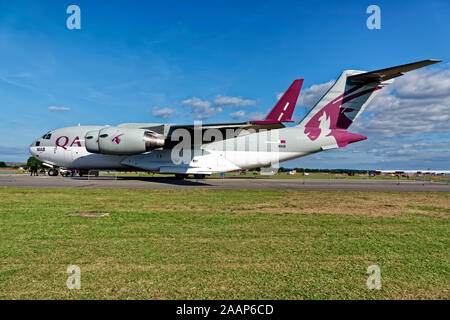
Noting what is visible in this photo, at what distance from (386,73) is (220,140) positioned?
1282cm

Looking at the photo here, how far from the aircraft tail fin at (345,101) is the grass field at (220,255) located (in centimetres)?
1598

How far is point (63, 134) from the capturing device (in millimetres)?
23984

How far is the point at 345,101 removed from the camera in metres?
21.7

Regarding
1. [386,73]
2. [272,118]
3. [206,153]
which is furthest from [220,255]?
[386,73]

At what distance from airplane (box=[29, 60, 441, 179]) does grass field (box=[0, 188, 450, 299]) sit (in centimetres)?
1290

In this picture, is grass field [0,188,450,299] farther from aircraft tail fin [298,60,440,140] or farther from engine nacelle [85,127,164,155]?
aircraft tail fin [298,60,440,140]

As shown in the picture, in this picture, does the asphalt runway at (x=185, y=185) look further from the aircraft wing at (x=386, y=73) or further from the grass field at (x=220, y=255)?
the grass field at (x=220, y=255)

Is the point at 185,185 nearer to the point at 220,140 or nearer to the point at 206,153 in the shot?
the point at 206,153

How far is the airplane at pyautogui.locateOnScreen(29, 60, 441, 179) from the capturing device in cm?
1970

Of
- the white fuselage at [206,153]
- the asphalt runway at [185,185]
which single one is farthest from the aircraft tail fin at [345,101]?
the asphalt runway at [185,185]

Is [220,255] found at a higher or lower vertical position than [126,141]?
lower

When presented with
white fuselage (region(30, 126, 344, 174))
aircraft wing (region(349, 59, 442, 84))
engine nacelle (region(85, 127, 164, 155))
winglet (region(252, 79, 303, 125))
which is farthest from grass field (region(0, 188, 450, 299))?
white fuselage (region(30, 126, 344, 174))
